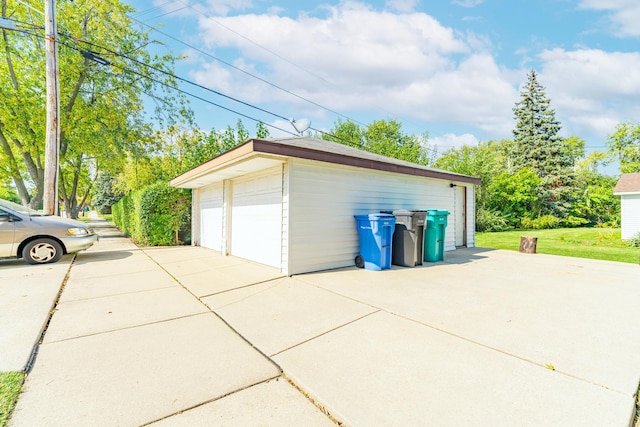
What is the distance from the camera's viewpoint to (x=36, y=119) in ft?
39.7

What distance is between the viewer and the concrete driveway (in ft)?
5.71

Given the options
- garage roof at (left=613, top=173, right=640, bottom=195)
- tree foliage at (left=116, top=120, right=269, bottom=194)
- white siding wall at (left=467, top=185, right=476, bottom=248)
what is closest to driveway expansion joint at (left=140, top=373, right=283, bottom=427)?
white siding wall at (left=467, top=185, right=476, bottom=248)

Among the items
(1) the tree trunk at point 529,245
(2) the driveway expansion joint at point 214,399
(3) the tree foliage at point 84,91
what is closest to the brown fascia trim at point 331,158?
(1) the tree trunk at point 529,245

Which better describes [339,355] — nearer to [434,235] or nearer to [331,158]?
[331,158]

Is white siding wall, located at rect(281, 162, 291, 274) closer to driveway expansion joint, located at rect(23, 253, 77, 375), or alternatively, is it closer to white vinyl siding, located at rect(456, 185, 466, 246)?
driveway expansion joint, located at rect(23, 253, 77, 375)

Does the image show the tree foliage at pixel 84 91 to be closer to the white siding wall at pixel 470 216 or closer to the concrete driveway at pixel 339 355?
the concrete driveway at pixel 339 355

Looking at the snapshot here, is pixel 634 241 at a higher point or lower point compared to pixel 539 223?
lower

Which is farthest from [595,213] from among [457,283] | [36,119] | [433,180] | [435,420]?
[36,119]

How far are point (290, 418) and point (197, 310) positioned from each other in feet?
7.81

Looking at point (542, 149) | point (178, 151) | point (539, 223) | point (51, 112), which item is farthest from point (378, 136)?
point (51, 112)

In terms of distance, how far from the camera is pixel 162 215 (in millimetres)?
10258

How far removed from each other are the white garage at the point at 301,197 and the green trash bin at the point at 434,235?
38.3 inches

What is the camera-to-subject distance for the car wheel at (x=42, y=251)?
636 cm

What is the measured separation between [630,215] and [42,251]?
22.7m
